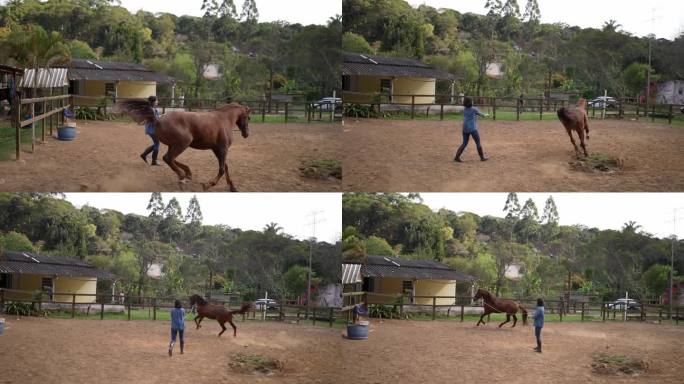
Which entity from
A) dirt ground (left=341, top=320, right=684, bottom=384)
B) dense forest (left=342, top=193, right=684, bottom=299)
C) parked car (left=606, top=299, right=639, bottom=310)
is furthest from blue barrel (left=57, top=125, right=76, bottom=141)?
parked car (left=606, top=299, right=639, bottom=310)

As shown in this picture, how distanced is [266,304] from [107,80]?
2.64 metres

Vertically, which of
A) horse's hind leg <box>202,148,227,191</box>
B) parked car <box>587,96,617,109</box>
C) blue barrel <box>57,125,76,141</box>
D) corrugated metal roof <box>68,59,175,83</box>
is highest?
corrugated metal roof <box>68,59,175,83</box>

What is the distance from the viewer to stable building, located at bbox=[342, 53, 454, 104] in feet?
26.6

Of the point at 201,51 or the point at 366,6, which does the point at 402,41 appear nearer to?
the point at 366,6

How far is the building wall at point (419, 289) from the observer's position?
8508 mm

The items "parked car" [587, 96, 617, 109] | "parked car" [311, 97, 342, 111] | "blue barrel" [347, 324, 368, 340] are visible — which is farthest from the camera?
"parked car" [311, 97, 342, 111]

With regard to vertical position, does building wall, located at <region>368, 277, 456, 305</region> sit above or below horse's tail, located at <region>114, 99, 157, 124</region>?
below

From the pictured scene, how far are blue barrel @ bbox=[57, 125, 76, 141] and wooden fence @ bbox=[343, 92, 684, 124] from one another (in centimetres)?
237

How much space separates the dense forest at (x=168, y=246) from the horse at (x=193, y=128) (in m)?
0.61

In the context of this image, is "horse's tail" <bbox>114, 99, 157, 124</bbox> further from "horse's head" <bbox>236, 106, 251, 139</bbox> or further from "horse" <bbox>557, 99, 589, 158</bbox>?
"horse" <bbox>557, 99, 589, 158</bbox>

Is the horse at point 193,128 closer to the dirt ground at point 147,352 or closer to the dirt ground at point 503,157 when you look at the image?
the dirt ground at point 503,157

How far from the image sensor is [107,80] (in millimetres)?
7828

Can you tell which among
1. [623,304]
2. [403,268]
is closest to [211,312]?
[403,268]

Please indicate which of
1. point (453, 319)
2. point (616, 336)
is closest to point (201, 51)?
point (453, 319)
